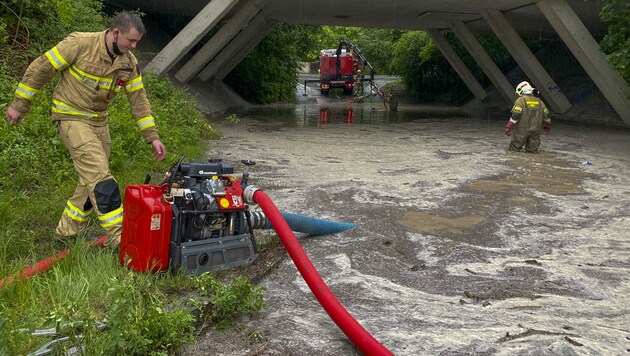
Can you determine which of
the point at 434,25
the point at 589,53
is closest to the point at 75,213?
the point at 589,53

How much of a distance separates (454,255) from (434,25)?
19.7 m

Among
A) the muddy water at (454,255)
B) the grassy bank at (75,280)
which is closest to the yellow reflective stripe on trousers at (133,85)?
the grassy bank at (75,280)

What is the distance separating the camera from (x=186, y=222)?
3.53m

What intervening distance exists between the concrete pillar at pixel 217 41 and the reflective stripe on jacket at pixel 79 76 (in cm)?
1351

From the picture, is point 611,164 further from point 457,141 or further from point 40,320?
point 40,320

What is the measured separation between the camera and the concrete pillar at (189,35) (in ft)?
45.4

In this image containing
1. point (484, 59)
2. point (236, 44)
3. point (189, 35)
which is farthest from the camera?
point (484, 59)

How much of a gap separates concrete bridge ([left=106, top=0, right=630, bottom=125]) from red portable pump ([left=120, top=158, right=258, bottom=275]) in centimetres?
1094

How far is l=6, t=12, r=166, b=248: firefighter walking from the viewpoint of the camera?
12.6 ft

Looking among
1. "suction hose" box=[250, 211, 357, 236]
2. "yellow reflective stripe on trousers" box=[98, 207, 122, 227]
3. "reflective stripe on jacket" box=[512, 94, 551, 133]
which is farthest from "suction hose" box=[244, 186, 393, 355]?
"reflective stripe on jacket" box=[512, 94, 551, 133]

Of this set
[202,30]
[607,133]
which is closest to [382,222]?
[202,30]

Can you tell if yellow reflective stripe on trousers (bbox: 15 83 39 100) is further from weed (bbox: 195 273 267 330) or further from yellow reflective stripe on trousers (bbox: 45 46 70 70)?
weed (bbox: 195 273 267 330)

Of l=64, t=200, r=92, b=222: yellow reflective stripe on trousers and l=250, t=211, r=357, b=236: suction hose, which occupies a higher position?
l=64, t=200, r=92, b=222: yellow reflective stripe on trousers

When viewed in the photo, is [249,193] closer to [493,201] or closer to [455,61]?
[493,201]
